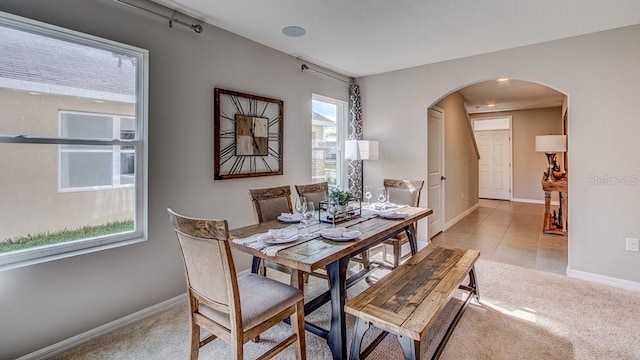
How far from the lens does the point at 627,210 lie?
3018 mm

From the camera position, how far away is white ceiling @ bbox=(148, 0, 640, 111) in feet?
8.36

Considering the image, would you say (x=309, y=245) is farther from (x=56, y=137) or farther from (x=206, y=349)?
(x=56, y=137)

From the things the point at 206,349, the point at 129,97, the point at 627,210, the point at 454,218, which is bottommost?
the point at 206,349

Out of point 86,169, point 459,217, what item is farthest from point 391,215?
point 459,217

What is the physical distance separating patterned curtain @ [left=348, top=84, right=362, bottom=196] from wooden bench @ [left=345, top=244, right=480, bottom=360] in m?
2.43

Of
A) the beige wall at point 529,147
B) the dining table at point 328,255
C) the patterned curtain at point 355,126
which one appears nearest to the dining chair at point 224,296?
the dining table at point 328,255

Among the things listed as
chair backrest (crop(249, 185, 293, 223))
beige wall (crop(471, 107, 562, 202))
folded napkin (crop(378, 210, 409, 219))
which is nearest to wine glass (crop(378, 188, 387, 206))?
folded napkin (crop(378, 210, 409, 219))

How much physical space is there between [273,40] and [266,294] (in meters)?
2.71

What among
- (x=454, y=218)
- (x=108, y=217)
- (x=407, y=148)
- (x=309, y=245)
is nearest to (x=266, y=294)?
(x=309, y=245)

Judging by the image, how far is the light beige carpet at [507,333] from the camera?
79.0 inches

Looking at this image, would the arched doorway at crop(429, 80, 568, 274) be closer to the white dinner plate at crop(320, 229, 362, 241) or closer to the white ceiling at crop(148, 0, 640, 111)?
the white ceiling at crop(148, 0, 640, 111)

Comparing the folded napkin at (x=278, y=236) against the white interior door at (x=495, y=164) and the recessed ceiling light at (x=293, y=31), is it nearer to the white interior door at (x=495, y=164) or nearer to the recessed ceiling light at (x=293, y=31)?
the recessed ceiling light at (x=293, y=31)

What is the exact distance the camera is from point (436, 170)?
190 inches

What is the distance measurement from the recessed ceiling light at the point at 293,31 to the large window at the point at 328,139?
3.77 feet
